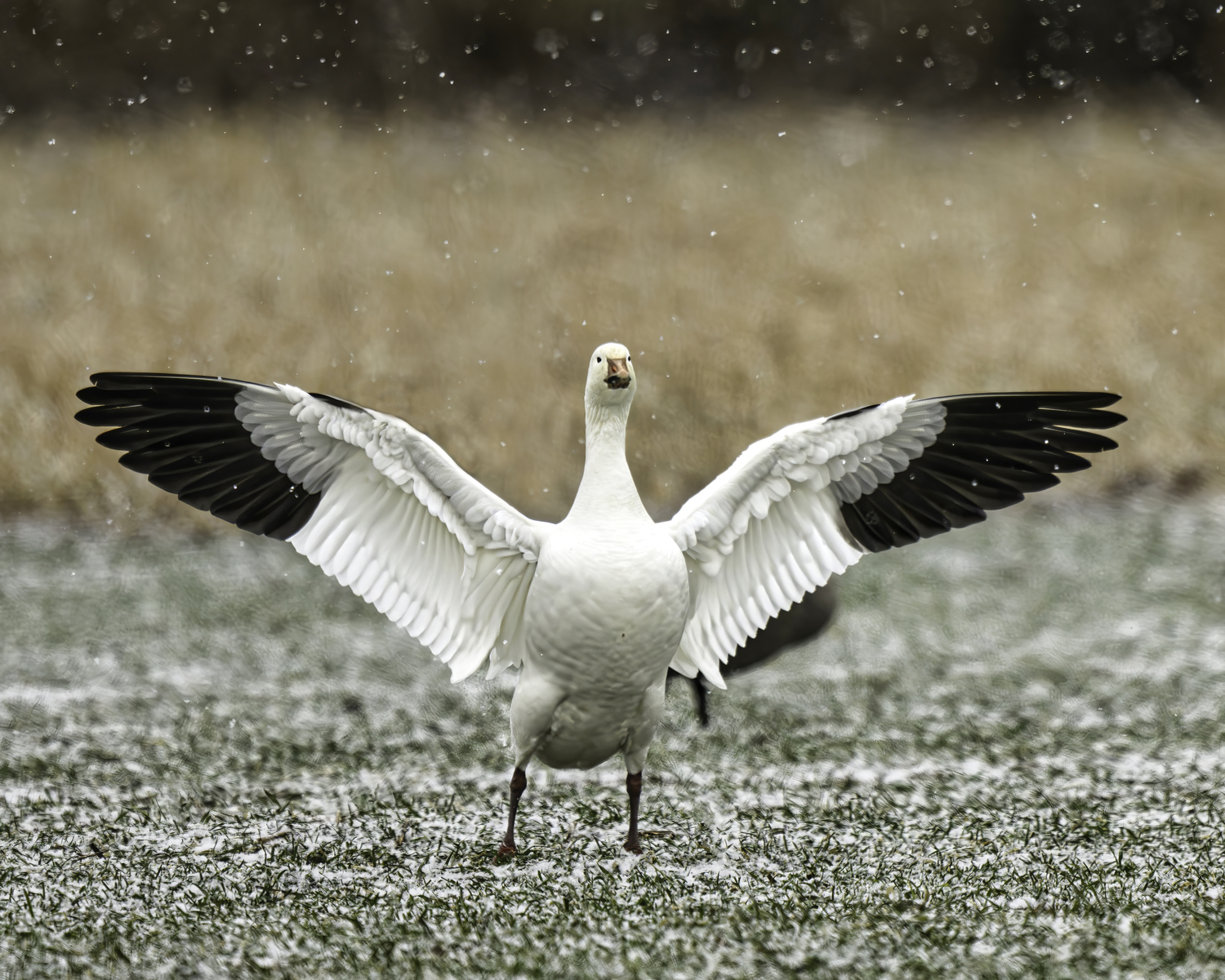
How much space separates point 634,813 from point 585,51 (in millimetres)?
15292

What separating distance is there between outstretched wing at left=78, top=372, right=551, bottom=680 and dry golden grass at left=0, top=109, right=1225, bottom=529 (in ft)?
16.4

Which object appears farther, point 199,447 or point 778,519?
point 778,519

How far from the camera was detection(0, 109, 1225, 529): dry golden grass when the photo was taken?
39.4 feet

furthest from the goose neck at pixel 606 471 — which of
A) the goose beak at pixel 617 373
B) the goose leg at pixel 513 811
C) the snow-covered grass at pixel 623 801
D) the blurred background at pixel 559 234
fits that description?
the blurred background at pixel 559 234

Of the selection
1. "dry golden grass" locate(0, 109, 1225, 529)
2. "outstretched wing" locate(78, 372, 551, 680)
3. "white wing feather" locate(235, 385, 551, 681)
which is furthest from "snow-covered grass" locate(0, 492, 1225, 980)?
"dry golden grass" locate(0, 109, 1225, 529)

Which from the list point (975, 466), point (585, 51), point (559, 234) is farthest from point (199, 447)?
point (585, 51)

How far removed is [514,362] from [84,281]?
13.5 ft

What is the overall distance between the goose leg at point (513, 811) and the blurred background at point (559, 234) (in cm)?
613

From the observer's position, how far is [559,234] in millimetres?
13781

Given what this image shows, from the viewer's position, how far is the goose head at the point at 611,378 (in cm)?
483

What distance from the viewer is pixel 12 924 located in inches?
171

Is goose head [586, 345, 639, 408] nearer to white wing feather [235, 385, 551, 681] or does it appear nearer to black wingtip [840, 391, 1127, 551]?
white wing feather [235, 385, 551, 681]

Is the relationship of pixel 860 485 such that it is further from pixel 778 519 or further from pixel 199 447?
pixel 199 447

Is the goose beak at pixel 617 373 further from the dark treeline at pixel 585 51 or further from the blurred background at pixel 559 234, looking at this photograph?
the dark treeline at pixel 585 51
